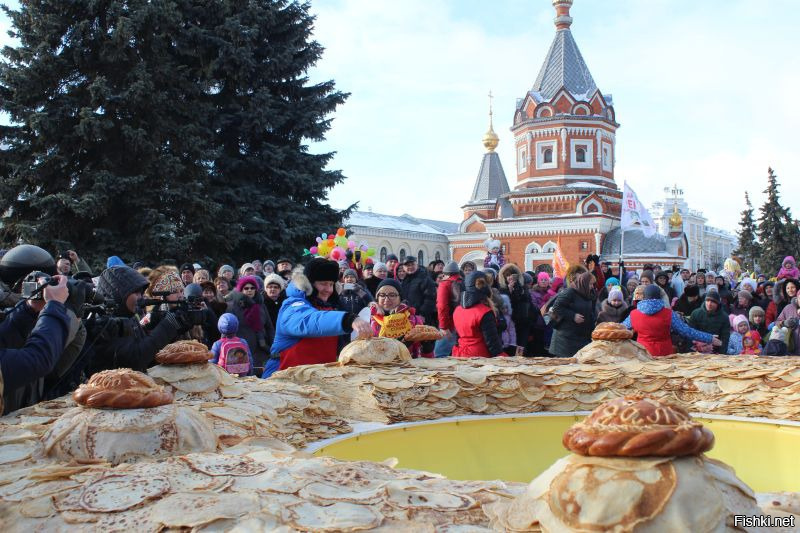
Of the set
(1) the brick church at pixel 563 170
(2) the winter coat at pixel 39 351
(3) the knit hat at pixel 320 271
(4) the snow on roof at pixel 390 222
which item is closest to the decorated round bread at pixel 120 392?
(2) the winter coat at pixel 39 351

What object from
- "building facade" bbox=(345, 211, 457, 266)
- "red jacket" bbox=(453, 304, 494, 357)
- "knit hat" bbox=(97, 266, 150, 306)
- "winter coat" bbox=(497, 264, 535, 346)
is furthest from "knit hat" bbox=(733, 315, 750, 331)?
"building facade" bbox=(345, 211, 457, 266)

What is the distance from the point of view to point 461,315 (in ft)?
19.8

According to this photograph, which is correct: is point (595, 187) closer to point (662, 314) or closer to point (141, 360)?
point (662, 314)

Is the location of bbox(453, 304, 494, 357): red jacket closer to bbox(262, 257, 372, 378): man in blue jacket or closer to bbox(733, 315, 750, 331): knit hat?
bbox(262, 257, 372, 378): man in blue jacket

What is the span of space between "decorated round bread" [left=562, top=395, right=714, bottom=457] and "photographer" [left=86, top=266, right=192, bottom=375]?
7.55 feet

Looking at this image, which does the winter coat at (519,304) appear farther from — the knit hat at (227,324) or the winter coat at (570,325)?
the knit hat at (227,324)

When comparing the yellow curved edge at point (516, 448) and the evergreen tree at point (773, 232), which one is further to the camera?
the evergreen tree at point (773, 232)

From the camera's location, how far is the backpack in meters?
5.58

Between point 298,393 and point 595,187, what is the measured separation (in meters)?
35.8

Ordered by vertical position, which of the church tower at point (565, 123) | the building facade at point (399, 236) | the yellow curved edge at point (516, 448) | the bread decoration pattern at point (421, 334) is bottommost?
the yellow curved edge at point (516, 448)

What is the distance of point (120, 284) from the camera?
338 cm

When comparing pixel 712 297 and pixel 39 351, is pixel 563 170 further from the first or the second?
pixel 39 351

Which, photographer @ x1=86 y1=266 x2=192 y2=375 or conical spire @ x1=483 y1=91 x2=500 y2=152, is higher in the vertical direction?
conical spire @ x1=483 y1=91 x2=500 y2=152

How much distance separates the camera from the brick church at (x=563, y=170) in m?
37.2
